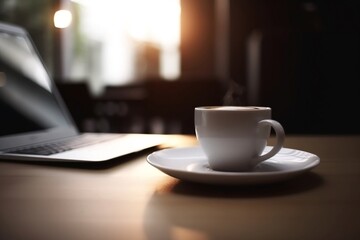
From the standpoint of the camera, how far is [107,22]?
5254 millimetres

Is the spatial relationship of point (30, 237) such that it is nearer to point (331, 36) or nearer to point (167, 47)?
point (331, 36)

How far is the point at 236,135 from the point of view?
51 centimetres

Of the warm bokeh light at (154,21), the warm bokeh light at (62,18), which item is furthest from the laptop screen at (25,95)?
the warm bokeh light at (154,21)

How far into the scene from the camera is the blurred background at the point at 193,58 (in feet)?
9.82

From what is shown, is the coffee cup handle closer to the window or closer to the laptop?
the laptop

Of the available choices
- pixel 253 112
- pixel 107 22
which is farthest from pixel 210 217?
pixel 107 22

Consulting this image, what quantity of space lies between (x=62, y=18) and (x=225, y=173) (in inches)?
186

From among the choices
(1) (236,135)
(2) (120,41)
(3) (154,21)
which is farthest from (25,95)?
(3) (154,21)

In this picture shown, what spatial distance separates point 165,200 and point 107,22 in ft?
16.6

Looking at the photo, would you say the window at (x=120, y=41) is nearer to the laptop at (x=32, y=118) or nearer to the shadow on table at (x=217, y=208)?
the laptop at (x=32, y=118)

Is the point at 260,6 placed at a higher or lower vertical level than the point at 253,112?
higher

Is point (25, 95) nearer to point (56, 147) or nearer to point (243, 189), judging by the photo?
point (56, 147)

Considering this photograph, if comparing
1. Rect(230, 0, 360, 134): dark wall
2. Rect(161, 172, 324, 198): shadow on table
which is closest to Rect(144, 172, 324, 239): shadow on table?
Rect(161, 172, 324, 198): shadow on table

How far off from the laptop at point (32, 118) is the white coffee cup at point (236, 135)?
16cm
